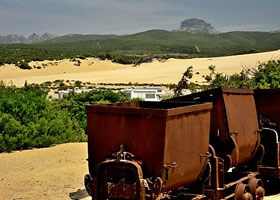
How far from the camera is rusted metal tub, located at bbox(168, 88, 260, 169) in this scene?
7.42 meters

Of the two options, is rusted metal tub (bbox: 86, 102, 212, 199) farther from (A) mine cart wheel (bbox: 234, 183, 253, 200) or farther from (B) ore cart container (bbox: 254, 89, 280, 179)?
(B) ore cart container (bbox: 254, 89, 280, 179)

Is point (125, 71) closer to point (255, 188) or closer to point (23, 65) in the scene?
point (23, 65)

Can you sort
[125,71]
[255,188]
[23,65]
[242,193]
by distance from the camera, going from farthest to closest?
[23,65], [125,71], [255,188], [242,193]

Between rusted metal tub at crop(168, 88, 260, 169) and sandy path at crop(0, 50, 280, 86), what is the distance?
152ft

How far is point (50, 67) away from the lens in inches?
3211

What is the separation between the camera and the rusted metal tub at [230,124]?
7.42m

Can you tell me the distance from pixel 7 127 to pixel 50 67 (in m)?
69.4

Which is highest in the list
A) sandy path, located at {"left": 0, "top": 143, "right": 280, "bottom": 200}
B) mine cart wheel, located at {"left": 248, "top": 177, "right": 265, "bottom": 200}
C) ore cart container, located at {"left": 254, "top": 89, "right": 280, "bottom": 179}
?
ore cart container, located at {"left": 254, "top": 89, "right": 280, "bottom": 179}

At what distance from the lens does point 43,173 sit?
10688 millimetres

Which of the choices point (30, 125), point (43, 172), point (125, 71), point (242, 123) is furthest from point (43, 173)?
point (125, 71)

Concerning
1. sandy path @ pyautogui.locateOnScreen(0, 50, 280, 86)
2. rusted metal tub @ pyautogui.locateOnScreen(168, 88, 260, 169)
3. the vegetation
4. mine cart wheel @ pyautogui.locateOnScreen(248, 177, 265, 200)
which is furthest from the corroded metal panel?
sandy path @ pyautogui.locateOnScreen(0, 50, 280, 86)

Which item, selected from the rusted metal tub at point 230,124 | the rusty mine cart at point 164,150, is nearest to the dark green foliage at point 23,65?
the rusted metal tub at point 230,124

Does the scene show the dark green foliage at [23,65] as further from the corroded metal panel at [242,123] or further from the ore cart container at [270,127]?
the corroded metal panel at [242,123]

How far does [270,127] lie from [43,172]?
15.7 feet
